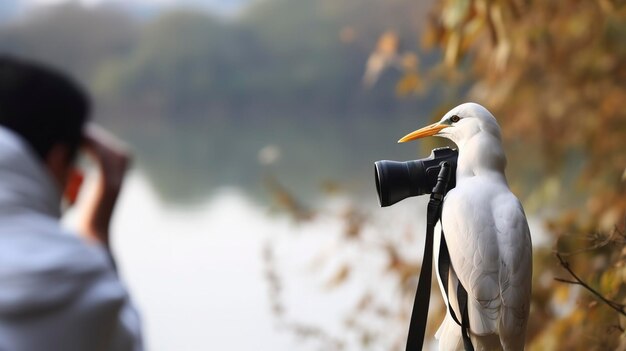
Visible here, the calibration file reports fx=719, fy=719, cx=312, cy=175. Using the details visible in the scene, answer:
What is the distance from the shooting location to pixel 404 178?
283 mm

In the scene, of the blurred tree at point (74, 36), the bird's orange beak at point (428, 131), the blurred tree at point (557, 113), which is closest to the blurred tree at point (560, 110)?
the blurred tree at point (557, 113)

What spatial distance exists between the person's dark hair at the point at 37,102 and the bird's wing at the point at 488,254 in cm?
48

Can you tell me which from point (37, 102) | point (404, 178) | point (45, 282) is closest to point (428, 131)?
point (404, 178)

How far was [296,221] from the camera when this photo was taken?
128 centimetres

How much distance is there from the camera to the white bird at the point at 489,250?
27 cm

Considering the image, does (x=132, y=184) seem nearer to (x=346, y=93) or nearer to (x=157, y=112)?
(x=157, y=112)

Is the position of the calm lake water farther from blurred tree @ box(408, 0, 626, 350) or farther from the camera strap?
the camera strap

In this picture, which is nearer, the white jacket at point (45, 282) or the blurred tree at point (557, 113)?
the white jacket at point (45, 282)

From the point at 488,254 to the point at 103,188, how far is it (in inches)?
22.3

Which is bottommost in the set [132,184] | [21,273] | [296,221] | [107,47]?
[21,273]

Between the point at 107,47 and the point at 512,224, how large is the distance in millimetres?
1758

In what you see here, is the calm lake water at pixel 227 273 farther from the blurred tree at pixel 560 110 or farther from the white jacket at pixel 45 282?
the white jacket at pixel 45 282

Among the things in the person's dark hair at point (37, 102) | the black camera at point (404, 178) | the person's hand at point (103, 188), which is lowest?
the black camera at point (404, 178)

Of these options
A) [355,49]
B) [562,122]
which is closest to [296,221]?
[562,122]
